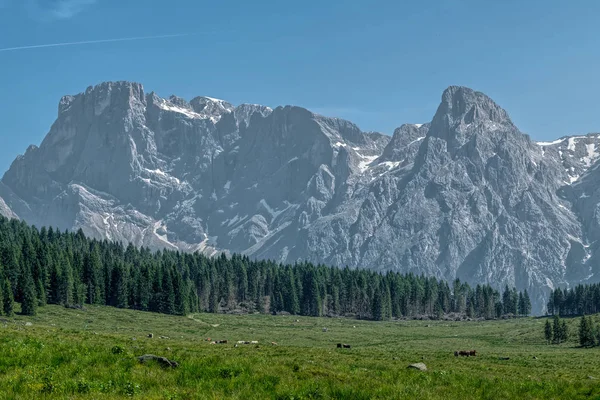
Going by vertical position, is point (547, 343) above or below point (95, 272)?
below

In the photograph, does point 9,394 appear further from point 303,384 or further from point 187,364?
point 303,384

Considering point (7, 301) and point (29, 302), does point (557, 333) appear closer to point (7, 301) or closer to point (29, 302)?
point (29, 302)

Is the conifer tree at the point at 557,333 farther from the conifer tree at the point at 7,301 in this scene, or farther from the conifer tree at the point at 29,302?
the conifer tree at the point at 7,301

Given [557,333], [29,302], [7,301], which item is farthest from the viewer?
[557,333]

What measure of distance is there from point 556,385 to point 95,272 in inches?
5466

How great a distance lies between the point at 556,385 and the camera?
27.1 metres

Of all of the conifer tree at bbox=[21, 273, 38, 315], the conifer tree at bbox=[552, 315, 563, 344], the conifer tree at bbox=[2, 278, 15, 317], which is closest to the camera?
the conifer tree at bbox=[2, 278, 15, 317]

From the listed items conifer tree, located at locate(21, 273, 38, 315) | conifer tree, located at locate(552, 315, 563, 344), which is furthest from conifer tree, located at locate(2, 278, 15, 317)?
conifer tree, located at locate(552, 315, 563, 344)

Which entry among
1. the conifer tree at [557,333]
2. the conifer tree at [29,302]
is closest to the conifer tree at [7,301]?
the conifer tree at [29,302]

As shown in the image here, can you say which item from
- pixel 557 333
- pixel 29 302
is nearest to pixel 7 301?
pixel 29 302

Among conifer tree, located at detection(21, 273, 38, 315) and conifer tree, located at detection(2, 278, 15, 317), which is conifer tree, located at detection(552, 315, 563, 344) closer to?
conifer tree, located at detection(21, 273, 38, 315)

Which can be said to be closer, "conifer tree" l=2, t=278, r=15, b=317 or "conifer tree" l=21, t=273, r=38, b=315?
"conifer tree" l=2, t=278, r=15, b=317

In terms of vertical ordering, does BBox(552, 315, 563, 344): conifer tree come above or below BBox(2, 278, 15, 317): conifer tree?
below

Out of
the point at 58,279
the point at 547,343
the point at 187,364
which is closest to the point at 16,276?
the point at 58,279
